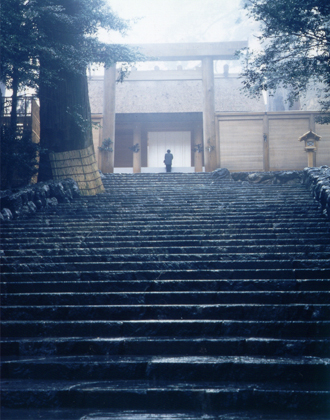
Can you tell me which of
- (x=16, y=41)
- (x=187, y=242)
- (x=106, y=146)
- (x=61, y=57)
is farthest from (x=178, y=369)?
(x=106, y=146)

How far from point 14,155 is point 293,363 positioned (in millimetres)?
7850

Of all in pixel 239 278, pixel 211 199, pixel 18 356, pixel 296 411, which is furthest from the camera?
pixel 211 199

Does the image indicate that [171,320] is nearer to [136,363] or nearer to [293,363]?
[136,363]

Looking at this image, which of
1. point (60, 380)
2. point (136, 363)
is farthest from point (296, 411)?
point (60, 380)

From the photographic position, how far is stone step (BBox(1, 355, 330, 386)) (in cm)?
319

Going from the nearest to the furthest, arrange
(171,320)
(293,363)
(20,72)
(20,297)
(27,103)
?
1. (293,363)
2. (171,320)
3. (20,297)
4. (20,72)
5. (27,103)

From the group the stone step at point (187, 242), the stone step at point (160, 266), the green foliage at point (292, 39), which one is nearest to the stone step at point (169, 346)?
the stone step at point (160, 266)

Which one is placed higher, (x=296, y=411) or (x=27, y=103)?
(x=27, y=103)

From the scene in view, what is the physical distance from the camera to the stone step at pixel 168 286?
446cm

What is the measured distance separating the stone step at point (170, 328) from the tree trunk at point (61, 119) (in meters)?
6.81

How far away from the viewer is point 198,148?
1689 cm

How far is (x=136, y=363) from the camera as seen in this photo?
130 inches

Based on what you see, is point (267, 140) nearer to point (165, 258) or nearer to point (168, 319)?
point (165, 258)

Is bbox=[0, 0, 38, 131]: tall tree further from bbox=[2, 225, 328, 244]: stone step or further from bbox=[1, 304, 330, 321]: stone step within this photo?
bbox=[1, 304, 330, 321]: stone step
